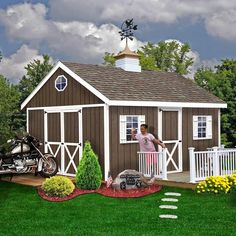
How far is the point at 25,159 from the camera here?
16.3m

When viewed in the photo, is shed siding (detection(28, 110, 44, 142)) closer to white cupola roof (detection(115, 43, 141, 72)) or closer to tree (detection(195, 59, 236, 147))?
white cupola roof (detection(115, 43, 141, 72))

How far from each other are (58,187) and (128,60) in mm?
8026

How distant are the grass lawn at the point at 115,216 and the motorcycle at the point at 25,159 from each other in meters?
2.13

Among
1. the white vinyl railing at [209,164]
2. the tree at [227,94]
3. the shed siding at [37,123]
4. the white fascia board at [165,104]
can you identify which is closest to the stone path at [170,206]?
the white vinyl railing at [209,164]

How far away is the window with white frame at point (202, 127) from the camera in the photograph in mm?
18328

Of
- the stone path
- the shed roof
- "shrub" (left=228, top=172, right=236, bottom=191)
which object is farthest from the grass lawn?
the shed roof

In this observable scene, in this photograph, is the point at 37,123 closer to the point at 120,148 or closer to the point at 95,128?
the point at 95,128

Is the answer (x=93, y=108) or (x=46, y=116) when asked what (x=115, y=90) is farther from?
(x=46, y=116)

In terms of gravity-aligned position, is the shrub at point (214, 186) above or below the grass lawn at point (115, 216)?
above

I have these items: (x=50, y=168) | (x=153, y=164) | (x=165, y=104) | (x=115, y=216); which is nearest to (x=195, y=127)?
(x=165, y=104)

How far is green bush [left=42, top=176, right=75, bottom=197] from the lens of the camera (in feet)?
43.7

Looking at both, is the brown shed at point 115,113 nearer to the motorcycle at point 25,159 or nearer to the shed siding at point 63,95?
the shed siding at point 63,95

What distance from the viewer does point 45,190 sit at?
13.6m

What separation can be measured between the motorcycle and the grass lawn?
Result: 213 centimetres
